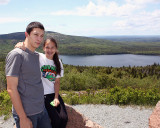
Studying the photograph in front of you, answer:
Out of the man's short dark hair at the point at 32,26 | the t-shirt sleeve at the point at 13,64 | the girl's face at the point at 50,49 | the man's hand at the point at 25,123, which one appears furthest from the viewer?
the girl's face at the point at 50,49

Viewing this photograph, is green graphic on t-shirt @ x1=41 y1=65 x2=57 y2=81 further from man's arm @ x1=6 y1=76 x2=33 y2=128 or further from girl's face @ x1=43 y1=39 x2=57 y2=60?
man's arm @ x1=6 y1=76 x2=33 y2=128

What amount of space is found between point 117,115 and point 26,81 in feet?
16.9

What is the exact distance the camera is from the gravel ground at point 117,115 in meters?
5.79

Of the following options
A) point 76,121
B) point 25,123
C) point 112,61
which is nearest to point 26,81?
point 25,123

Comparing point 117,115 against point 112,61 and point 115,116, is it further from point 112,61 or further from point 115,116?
point 112,61

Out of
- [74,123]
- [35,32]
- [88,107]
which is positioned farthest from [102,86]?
[35,32]

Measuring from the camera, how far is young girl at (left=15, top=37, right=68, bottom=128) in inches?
127

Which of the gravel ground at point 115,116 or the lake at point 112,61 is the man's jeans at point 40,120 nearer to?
the gravel ground at point 115,116

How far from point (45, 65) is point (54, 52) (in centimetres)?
35

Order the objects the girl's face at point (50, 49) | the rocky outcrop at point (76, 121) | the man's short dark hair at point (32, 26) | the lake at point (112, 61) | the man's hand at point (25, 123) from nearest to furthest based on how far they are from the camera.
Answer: the man's hand at point (25, 123)
the man's short dark hair at point (32, 26)
the girl's face at point (50, 49)
the rocky outcrop at point (76, 121)
the lake at point (112, 61)

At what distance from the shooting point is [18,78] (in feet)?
7.04

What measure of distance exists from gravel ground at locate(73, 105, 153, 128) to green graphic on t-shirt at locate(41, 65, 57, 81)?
3.41 m

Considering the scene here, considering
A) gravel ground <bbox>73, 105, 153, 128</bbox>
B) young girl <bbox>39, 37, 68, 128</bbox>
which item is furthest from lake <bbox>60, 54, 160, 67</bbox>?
young girl <bbox>39, 37, 68, 128</bbox>

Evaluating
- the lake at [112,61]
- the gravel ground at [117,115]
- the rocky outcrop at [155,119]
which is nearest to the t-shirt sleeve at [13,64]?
the rocky outcrop at [155,119]
